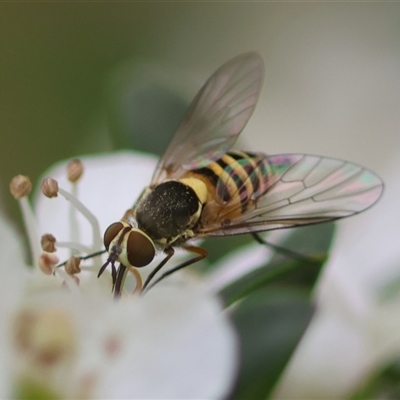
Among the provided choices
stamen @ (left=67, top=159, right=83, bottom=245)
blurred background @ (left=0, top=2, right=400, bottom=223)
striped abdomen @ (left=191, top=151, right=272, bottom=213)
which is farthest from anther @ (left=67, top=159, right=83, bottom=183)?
blurred background @ (left=0, top=2, right=400, bottom=223)

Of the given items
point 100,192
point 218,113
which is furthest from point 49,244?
point 218,113

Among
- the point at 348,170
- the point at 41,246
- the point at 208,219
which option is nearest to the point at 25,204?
the point at 41,246

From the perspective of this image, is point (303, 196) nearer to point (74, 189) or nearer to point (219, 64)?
point (74, 189)

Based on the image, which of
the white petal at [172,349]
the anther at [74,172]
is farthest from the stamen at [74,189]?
the white petal at [172,349]

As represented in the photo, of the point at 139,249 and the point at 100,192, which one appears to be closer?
the point at 139,249

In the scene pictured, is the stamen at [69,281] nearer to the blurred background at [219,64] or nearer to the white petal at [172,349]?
the white petal at [172,349]

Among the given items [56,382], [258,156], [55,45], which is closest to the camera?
[56,382]

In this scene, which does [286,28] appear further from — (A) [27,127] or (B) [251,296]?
(B) [251,296]
